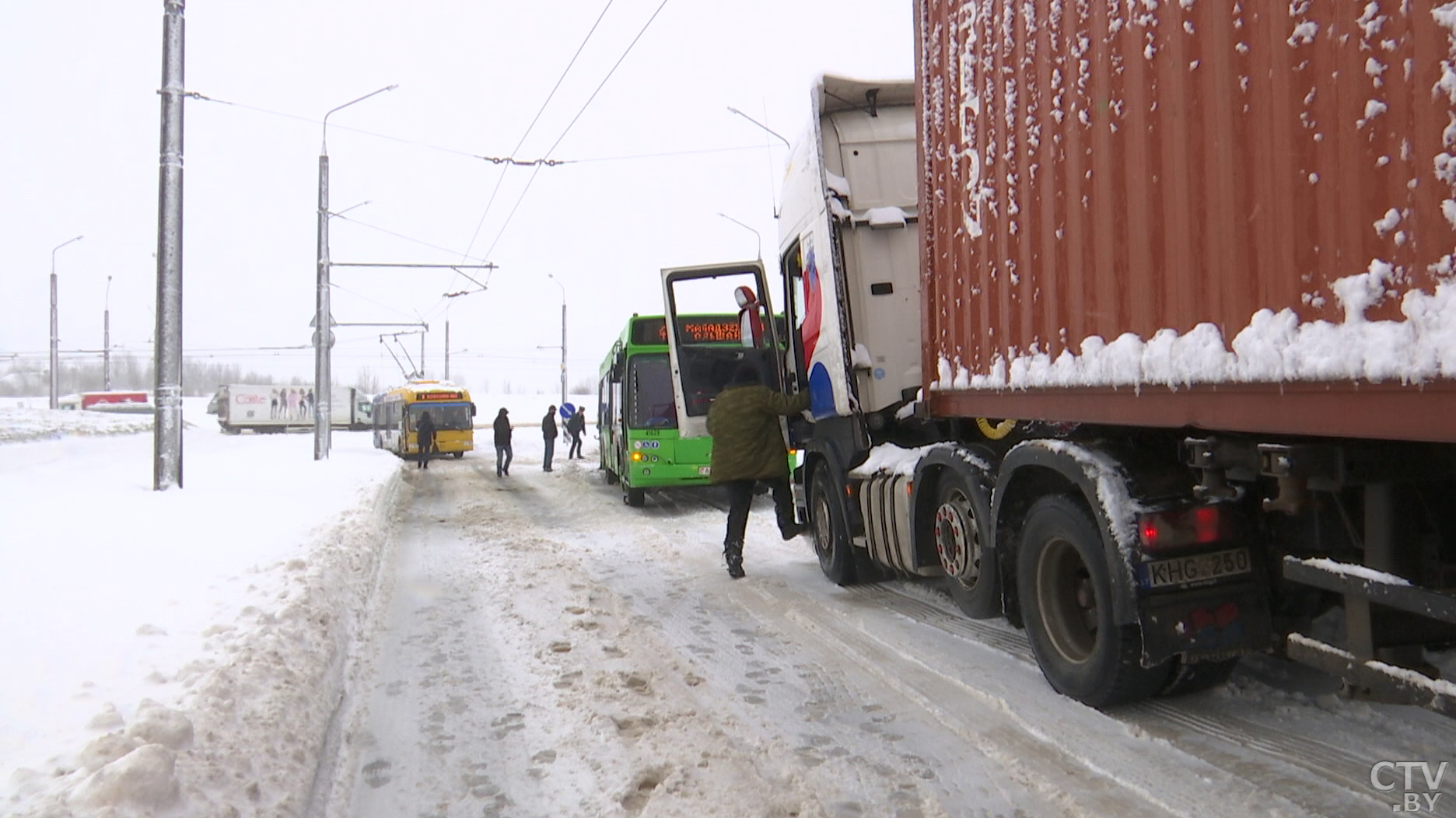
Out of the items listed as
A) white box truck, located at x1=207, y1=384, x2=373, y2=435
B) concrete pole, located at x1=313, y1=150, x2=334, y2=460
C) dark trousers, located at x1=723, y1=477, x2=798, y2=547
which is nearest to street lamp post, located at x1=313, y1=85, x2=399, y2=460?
concrete pole, located at x1=313, y1=150, x2=334, y2=460

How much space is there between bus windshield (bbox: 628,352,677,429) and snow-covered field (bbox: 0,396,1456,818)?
588 centimetres

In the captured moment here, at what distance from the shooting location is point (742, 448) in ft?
23.9

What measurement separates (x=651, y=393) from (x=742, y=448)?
6.21 meters

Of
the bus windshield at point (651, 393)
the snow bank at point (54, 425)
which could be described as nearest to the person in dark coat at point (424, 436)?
the bus windshield at point (651, 393)

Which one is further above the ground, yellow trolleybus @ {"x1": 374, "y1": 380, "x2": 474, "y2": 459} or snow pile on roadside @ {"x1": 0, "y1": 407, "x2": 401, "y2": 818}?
yellow trolleybus @ {"x1": 374, "y1": 380, "x2": 474, "y2": 459}

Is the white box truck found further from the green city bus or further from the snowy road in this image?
the snowy road

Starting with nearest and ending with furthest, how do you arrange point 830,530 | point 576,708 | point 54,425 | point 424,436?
point 576,708
point 830,530
point 424,436
point 54,425

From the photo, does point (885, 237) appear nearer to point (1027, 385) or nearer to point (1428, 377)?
point (1027, 385)

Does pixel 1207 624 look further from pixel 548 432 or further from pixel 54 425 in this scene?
pixel 54 425

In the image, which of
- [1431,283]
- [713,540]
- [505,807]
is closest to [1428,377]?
[1431,283]

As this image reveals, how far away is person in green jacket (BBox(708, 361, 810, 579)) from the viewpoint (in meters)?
7.27

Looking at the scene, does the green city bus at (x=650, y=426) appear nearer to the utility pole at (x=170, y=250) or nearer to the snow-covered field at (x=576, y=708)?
the snow-covered field at (x=576, y=708)

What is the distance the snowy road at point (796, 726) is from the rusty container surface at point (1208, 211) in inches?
50.5

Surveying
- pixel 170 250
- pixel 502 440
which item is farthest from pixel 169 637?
pixel 502 440
